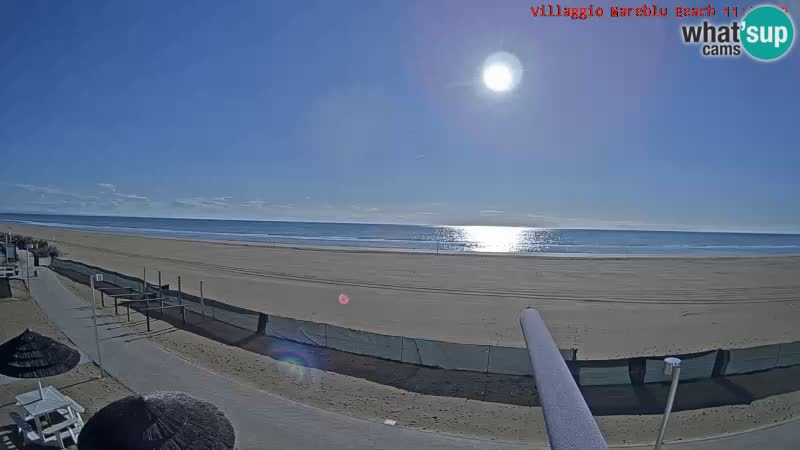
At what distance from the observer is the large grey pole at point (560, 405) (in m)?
1.71

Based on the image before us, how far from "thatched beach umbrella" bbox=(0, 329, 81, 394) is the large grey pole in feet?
28.2

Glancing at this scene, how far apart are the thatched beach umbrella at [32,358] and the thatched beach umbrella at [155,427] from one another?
392 cm

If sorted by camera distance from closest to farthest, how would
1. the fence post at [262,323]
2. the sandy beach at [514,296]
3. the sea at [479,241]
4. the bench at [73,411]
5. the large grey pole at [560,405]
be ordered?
the large grey pole at [560,405] < the bench at [73,411] < the fence post at [262,323] < the sandy beach at [514,296] < the sea at [479,241]

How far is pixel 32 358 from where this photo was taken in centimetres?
654

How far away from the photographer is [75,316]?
44.8ft

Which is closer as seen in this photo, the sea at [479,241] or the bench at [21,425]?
the bench at [21,425]

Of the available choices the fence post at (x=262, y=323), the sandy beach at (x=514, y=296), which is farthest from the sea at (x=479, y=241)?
the fence post at (x=262, y=323)

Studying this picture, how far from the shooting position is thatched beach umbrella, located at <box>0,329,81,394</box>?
254 inches

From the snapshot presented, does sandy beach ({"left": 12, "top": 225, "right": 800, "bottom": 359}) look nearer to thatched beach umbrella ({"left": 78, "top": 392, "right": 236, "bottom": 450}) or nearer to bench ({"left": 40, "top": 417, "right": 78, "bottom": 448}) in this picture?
bench ({"left": 40, "top": 417, "right": 78, "bottom": 448})

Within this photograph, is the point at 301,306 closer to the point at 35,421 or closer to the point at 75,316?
the point at 75,316

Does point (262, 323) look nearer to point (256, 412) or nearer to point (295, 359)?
point (295, 359)

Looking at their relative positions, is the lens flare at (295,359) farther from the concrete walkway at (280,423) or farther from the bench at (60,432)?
the bench at (60,432)

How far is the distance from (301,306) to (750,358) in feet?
51.9

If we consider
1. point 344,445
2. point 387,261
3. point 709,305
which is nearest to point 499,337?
point 344,445
